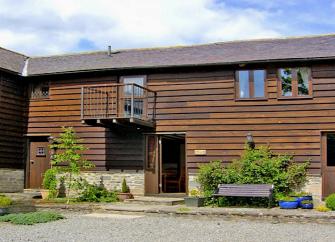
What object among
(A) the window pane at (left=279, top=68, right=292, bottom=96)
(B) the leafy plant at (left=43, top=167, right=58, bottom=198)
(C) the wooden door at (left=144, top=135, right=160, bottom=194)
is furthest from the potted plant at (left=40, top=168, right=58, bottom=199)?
(A) the window pane at (left=279, top=68, right=292, bottom=96)

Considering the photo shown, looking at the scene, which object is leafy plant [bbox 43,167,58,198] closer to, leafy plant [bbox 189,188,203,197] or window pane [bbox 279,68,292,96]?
leafy plant [bbox 189,188,203,197]

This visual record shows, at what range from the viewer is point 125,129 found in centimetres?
1967

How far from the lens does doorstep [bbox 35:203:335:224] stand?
1401cm

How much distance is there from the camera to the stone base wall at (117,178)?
19.3 m

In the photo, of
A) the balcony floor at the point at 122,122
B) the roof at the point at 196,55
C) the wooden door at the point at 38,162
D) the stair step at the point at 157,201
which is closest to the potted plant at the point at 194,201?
the stair step at the point at 157,201

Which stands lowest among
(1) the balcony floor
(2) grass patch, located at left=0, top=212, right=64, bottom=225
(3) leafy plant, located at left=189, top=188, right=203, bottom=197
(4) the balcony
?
(2) grass patch, located at left=0, top=212, right=64, bottom=225

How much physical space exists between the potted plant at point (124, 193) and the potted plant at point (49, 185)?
243 cm

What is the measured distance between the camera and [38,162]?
21.1m

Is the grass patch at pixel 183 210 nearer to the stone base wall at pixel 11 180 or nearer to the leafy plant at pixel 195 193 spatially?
the leafy plant at pixel 195 193

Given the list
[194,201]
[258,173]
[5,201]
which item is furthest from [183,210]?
[5,201]

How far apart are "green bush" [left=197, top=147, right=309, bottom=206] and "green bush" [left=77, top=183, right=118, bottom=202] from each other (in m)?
3.42

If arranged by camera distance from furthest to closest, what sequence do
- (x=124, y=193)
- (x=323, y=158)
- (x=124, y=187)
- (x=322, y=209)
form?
(x=124, y=187) → (x=124, y=193) → (x=323, y=158) → (x=322, y=209)

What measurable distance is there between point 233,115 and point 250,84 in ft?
3.97

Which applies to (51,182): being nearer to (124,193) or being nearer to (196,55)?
(124,193)
